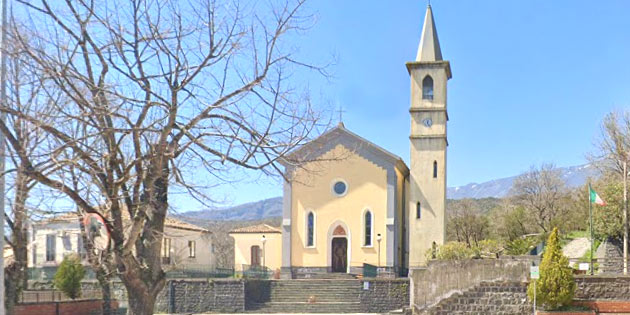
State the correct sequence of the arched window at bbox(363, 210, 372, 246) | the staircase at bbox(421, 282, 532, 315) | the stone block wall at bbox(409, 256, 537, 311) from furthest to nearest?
the arched window at bbox(363, 210, 372, 246) < the stone block wall at bbox(409, 256, 537, 311) < the staircase at bbox(421, 282, 532, 315)

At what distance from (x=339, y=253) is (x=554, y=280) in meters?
23.4

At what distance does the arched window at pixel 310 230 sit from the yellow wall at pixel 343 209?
0.22m

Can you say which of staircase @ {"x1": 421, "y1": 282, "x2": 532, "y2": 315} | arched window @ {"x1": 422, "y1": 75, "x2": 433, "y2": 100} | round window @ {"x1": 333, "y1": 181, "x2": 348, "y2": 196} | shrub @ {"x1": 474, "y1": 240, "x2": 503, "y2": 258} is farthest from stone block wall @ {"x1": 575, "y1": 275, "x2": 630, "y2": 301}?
round window @ {"x1": 333, "y1": 181, "x2": 348, "y2": 196}

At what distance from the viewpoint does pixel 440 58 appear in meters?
43.3

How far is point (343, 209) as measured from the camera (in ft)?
145

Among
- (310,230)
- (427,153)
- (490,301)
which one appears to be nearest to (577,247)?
(427,153)

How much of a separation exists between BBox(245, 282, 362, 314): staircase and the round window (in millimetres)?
6697

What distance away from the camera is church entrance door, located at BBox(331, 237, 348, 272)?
144 feet

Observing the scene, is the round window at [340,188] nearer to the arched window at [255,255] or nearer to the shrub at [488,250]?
the arched window at [255,255]

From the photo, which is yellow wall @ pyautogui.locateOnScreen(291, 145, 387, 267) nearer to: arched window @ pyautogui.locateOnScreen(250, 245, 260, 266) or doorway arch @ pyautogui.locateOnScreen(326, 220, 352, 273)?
doorway arch @ pyautogui.locateOnScreen(326, 220, 352, 273)

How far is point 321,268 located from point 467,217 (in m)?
22.1

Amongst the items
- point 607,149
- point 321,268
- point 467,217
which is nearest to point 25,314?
point 321,268

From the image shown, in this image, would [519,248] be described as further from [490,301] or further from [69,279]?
[69,279]

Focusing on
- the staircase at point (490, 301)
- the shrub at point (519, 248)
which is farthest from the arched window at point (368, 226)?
the staircase at point (490, 301)
